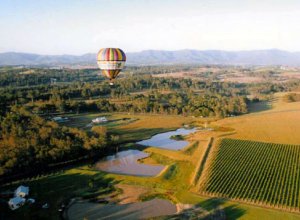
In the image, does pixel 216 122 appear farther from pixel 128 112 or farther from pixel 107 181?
pixel 107 181

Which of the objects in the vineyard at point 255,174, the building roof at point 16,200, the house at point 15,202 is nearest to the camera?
the house at point 15,202

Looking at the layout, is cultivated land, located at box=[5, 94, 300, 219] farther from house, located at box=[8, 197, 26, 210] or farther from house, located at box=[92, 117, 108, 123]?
house, located at box=[92, 117, 108, 123]

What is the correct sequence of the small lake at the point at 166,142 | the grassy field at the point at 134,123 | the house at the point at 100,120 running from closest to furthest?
the small lake at the point at 166,142 → the grassy field at the point at 134,123 → the house at the point at 100,120

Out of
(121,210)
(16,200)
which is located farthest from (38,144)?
(121,210)

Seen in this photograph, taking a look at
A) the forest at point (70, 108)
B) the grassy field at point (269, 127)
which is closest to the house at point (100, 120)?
the forest at point (70, 108)

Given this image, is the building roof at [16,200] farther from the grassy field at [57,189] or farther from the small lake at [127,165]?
the small lake at [127,165]

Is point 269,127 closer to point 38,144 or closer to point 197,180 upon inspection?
point 197,180

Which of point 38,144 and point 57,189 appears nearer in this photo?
point 57,189
